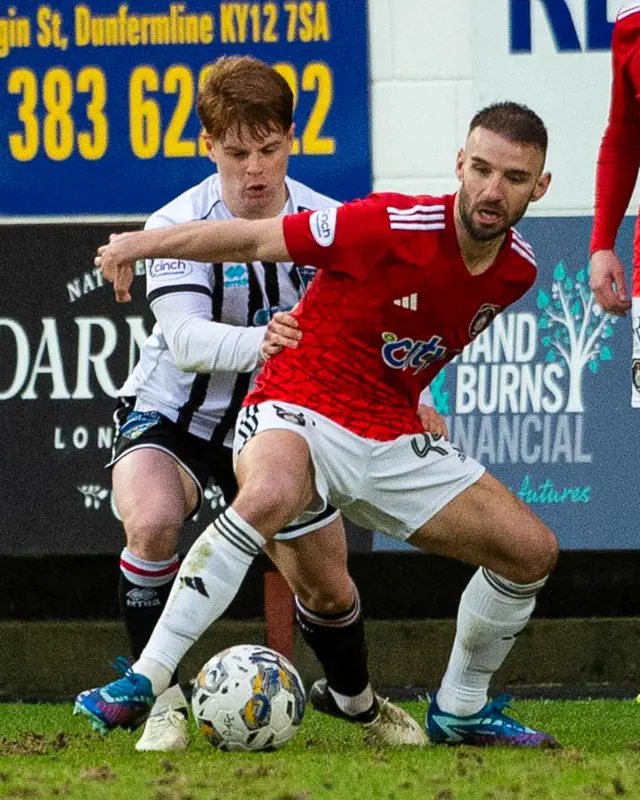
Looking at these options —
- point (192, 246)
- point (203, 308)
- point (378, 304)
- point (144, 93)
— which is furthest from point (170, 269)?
point (144, 93)

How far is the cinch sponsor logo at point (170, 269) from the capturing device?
5.45 meters

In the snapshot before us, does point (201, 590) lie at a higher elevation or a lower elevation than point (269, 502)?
lower

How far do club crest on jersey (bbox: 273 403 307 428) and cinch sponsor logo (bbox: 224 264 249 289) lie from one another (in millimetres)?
703

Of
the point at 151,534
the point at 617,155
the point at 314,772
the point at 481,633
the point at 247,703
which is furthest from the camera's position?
the point at 617,155

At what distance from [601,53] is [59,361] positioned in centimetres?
240

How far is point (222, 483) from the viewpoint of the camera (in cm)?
573

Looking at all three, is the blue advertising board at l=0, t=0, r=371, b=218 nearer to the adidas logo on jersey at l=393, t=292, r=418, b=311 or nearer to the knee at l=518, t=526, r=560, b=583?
the adidas logo on jersey at l=393, t=292, r=418, b=311

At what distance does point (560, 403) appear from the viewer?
7.35 metres

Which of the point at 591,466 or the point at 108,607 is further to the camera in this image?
the point at 108,607

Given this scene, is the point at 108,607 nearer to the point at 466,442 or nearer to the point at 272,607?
the point at 272,607

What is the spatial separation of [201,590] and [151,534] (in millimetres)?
777

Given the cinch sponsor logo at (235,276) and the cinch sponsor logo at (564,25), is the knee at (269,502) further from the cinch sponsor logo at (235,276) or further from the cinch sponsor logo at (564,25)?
the cinch sponsor logo at (564,25)

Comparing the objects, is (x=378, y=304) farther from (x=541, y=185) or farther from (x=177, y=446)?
(x=177, y=446)

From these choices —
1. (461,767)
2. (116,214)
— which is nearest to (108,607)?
(116,214)
